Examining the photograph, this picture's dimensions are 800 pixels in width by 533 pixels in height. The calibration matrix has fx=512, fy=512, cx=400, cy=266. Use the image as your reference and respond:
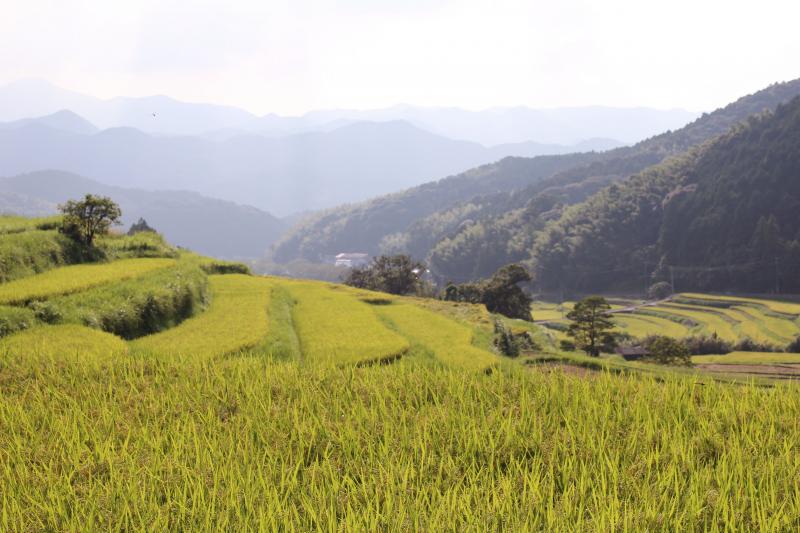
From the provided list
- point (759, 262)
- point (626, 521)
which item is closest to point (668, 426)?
point (626, 521)

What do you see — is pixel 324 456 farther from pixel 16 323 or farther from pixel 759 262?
pixel 759 262

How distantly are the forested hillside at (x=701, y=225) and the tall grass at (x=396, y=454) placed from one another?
463ft

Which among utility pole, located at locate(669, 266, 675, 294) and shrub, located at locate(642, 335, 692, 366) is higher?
utility pole, located at locate(669, 266, 675, 294)

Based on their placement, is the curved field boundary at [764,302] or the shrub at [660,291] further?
the shrub at [660,291]

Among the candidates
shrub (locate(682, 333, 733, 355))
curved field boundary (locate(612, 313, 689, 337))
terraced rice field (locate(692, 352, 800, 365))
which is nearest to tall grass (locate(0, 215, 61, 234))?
terraced rice field (locate(692, 352, 800, 365))

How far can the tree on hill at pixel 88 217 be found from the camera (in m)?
Answer: 24.6

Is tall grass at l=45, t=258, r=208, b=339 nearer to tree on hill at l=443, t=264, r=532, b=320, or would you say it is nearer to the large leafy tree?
tree on hill at l=443, t=264, r=532, b=320

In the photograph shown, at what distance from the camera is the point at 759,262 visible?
126 metres

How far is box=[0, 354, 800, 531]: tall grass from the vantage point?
4.45 metres

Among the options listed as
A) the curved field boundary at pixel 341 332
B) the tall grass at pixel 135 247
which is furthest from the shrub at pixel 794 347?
the tall grass at pixel 135 247

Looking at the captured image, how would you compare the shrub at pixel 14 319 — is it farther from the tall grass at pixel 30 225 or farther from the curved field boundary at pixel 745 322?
the curved field boundary at pixel 745 322

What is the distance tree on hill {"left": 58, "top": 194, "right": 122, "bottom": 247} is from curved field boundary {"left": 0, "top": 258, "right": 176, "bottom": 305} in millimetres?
1820

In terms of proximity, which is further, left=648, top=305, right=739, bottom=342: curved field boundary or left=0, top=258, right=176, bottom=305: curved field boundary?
left=648, top=305, right=739, bottom=342: curved field boundary

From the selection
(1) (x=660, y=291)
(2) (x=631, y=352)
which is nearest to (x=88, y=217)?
(2) (x=631, y=352)
